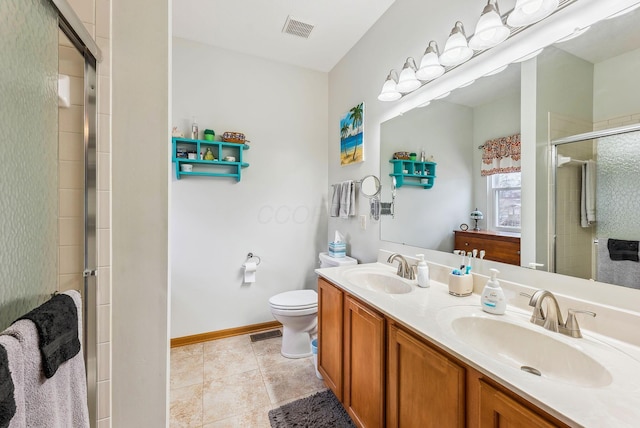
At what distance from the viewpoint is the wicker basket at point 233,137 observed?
2.29 metres

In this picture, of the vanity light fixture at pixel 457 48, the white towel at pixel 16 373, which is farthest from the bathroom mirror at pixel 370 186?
the white towel at pixel 16 373

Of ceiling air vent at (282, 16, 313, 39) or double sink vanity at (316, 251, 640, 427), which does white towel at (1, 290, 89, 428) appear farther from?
ceiling air vent at (282, 16, 313, 39)

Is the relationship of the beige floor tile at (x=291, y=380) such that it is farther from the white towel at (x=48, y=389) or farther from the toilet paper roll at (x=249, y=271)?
the white towel at (x=48, y=389)

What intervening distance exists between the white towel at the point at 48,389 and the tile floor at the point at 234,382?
1.01 m

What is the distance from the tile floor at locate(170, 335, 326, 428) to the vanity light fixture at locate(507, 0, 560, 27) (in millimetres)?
2252

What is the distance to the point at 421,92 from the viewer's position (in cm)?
166

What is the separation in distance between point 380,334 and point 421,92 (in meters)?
1.49

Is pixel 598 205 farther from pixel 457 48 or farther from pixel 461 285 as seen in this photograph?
pixel 457 48

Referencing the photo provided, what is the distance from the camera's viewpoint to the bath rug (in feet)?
7.87

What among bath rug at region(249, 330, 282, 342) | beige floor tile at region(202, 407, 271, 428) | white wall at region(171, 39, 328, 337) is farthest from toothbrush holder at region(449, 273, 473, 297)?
bath rug at region(249, 330, 282, 342)

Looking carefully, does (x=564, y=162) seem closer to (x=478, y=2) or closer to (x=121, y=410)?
(x=478, y=2)

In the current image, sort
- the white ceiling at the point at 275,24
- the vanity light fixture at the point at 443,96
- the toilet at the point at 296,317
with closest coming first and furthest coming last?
1. the vanity light fixture at the point at 443,96
2. the white ceiling at the point at 275,24
3. the toilet at the point at 296,317

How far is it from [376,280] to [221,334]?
65.3 inches

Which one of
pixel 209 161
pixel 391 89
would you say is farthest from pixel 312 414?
pixel 391 89
